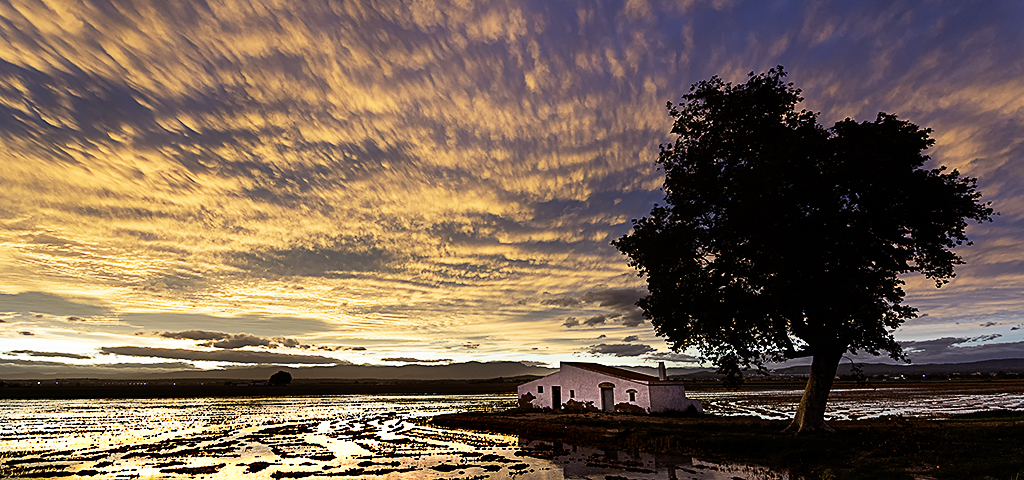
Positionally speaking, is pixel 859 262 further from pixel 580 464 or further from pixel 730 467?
pixel 580 464

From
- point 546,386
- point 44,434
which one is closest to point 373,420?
point 546,386

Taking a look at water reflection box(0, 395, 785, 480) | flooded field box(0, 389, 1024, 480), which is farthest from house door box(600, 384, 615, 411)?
water reflection box(0, 395, 785, 480)

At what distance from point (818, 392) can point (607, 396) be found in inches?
934

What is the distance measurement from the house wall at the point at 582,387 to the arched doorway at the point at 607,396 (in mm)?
273

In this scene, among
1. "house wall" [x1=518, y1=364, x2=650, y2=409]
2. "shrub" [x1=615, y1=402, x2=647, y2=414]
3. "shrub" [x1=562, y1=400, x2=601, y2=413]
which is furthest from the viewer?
"shrub" [x1=562, y1=400, x2=601, y2=413]

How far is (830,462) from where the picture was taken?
21.9m

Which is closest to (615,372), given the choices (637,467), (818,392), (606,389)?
(606,389)

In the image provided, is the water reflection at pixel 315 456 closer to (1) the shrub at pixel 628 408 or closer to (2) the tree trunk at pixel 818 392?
(2) the tree trunk at pixel 818 392

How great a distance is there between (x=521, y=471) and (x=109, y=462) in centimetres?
2125

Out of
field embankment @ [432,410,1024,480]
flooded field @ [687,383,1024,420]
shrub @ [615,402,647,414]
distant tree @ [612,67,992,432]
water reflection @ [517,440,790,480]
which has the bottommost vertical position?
water reflection @ [517,440,790,480]

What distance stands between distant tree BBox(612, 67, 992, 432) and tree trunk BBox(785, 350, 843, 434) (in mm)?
67

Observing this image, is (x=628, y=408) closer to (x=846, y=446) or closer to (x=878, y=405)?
(x=846, y=446)

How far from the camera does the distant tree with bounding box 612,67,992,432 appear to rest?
25328mm

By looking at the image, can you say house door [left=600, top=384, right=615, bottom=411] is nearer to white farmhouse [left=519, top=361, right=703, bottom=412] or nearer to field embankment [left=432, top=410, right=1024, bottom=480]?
white farmhouse [left=519, top=361, right=703, bottom=412]
